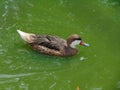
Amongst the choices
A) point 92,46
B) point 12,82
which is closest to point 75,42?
point 92,46

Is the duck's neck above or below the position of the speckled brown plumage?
below

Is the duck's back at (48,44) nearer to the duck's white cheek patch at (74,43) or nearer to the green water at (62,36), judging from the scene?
the green water at (62,36)

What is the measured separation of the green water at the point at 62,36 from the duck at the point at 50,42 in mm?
124

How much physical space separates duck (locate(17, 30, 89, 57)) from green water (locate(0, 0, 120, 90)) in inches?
4.9

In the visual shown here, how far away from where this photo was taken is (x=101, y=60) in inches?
360

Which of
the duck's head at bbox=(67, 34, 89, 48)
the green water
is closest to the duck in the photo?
the duck's head at bbox=(67, 34, 89, 48)

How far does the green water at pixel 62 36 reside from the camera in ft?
27.5

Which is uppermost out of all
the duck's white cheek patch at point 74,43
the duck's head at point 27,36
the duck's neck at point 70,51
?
the duck's head at point 27,36

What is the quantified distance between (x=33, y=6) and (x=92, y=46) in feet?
6.72

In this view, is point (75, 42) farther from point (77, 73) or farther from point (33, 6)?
point (33, 6)

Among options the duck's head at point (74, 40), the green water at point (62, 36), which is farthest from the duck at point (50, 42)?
the green water at point (62, 36)

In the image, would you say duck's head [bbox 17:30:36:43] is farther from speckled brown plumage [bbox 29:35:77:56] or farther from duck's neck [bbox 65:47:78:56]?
duck's neck [bbox 65:47:78:56]

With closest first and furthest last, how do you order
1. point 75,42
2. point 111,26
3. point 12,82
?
point 12,82 < point 75,42 < point 111,26

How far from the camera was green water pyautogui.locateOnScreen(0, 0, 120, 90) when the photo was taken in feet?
27.5
